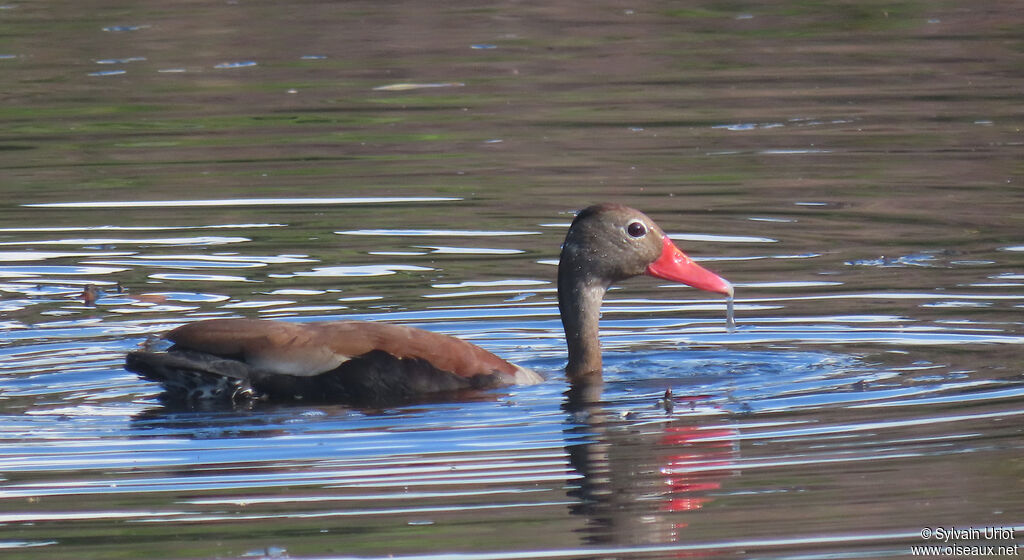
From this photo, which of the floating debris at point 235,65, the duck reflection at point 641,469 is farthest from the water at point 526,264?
the floating debris at point 235,65

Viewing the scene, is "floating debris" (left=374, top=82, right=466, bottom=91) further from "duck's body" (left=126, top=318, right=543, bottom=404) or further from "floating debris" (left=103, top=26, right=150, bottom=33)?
"duck's body" (left=126, top=318, right=543, bottom=404)

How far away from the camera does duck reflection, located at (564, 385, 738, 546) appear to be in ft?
21.2

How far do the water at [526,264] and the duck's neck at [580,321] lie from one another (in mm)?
161

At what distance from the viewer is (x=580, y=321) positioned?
9.41m

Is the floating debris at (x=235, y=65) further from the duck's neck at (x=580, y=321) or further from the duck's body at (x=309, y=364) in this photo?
the duck's body at (x=309, y=364)

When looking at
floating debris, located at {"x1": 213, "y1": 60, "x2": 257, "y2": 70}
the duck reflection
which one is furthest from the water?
floating debris, located at {"x1": 213, "y1": 60, "x2": 257, "y2": 70}

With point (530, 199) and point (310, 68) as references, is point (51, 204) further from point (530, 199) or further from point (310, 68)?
point (310, 68)

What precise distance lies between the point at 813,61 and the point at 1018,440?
1305 centimetres

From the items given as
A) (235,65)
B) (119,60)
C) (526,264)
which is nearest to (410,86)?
(235,65)

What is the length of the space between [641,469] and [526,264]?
14.8 ft

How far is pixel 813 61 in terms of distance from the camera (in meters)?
20.0

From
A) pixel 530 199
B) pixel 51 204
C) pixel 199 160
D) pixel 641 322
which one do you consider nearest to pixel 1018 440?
pixel 641 322

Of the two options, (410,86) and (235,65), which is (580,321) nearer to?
(410,86)

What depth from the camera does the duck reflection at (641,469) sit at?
21.2ft
